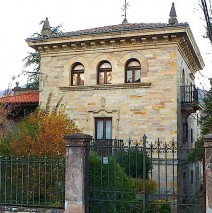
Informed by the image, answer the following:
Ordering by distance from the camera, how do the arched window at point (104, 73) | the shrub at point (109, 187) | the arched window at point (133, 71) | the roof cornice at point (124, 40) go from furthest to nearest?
the arched window at point (104, 73), the arched window at point (133, 71), the roof cornice at point (124, 40), the shrub at point (109, 187)

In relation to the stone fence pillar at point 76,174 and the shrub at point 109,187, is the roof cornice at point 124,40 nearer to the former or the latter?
the shrub at point 109,187

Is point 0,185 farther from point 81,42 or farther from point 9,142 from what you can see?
point 81,42

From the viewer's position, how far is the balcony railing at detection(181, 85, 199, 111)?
18.8 meters

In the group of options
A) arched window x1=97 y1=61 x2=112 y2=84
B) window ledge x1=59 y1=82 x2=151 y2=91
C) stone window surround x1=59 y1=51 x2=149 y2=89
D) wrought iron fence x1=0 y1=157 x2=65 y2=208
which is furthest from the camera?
arched window x1=97 y1=61 x2=112 y2=84

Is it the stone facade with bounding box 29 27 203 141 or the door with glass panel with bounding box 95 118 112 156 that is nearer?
the stone facade with bounding box 29 27 203 141

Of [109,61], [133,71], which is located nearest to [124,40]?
[109,61]

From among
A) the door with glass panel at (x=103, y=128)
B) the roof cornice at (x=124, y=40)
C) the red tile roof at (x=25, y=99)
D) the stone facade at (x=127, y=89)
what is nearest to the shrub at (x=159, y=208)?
the stone facade at (x=127, y=89)

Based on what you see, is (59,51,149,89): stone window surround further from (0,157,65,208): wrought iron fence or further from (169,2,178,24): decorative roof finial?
(0,157,65,208): wrought iron fence

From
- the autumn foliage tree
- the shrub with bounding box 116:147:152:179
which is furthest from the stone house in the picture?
the shrub with bounding box 116:147:152:179

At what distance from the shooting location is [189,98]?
64.2ft

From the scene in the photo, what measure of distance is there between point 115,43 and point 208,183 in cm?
1227

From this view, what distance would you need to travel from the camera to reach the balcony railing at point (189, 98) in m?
18.8

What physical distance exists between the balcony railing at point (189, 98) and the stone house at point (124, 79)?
51 mm

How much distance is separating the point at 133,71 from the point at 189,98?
3472 mm
